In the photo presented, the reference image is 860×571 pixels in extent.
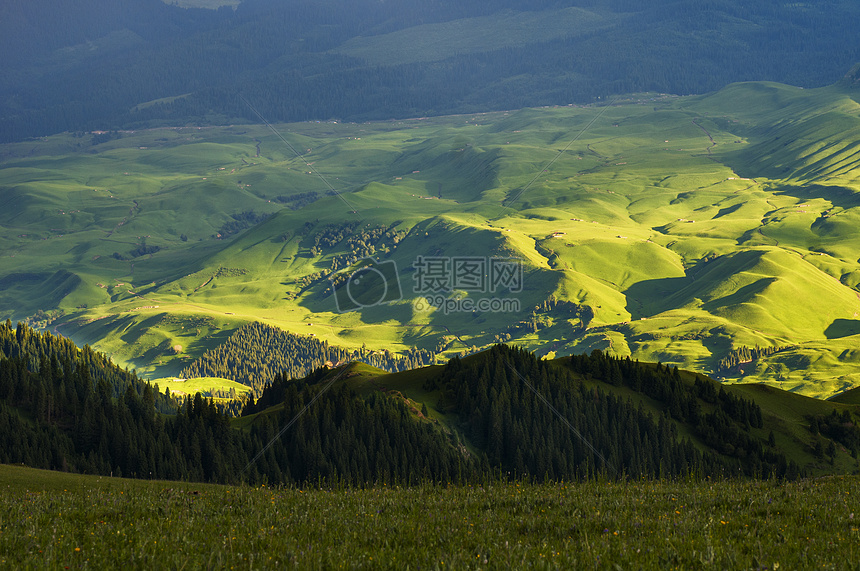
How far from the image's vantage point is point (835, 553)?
19344 mm

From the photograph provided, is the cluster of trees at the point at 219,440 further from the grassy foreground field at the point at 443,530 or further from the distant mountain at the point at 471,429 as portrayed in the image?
the grassy foreground field at the point at 443,530

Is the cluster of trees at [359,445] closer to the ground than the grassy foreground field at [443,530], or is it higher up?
closer to the ground

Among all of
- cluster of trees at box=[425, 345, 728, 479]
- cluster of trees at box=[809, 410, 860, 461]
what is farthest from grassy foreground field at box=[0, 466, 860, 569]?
cluster of trees at box=[809, 410, 860, 461]

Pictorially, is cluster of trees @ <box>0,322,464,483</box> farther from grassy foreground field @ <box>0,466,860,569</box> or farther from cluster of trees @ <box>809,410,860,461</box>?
grassy foreground field @ <box>0,466,860,569</box>

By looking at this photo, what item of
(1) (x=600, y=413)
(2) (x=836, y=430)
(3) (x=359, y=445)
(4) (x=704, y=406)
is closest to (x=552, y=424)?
(1) (x=600, y=413)

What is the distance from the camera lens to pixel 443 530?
21.8 meters

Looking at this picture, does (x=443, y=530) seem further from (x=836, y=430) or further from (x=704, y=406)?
(x=836, y=430)

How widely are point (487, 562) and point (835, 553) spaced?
8902mm

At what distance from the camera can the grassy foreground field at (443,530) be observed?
18609mm

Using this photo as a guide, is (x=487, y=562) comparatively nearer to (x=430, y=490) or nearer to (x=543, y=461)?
(x=430, y=490)

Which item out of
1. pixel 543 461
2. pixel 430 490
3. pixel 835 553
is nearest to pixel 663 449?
pixel 543 461

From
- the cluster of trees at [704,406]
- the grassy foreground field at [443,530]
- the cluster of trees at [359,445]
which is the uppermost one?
the grassy foreground field at [443,530]

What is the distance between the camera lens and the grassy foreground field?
1861 centimetres

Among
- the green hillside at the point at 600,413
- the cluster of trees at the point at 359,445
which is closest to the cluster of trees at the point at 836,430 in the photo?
the green hillside at the point at 600,413
